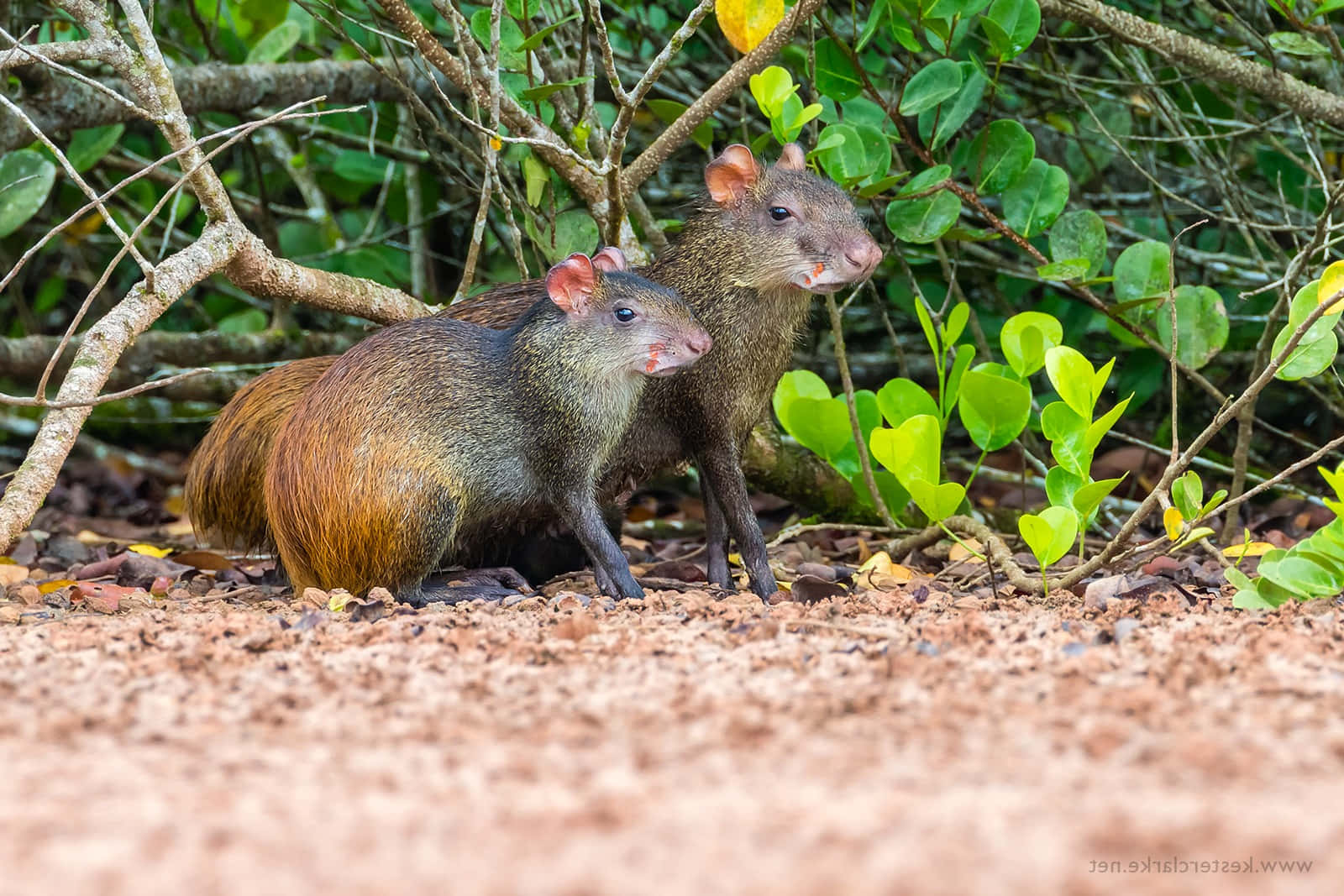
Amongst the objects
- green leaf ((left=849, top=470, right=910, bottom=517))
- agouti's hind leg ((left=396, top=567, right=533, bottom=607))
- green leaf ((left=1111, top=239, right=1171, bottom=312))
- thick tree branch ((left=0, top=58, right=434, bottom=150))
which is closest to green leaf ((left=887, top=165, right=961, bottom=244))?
green leaf ((left=1111, top=239, right=1171, bottom=312))

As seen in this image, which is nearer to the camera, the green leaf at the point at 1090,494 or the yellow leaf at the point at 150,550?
the green leaf at the point at 1090,494

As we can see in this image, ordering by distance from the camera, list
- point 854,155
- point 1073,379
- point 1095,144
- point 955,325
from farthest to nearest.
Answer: point 1095,144 → point 854,155 → point 955,325 → point 1073,379

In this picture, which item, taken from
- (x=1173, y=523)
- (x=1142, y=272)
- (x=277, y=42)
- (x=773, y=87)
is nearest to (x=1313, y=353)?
(x=1173, y=523)

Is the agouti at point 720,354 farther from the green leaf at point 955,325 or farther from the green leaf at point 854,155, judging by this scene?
the green leaf at point 955,325

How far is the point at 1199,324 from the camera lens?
4410 mm

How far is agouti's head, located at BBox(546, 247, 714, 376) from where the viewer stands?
4.00 m

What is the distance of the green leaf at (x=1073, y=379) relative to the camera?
138 inches

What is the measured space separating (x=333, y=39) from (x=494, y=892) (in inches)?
234

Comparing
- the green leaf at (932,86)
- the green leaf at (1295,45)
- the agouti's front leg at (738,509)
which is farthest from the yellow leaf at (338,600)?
the green leaf at (1295,45)

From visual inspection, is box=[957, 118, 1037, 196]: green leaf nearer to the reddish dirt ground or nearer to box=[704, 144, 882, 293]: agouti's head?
box=[704, 144, 882, 293]: agouti's head

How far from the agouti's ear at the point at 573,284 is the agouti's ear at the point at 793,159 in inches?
31.3

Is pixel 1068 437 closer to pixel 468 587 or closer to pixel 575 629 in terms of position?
pixel 575 629

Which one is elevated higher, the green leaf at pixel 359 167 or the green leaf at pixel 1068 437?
the green leaf at pixel 359 167

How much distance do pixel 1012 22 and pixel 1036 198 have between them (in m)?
0.55
